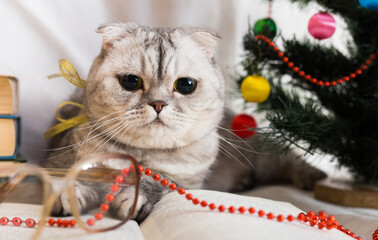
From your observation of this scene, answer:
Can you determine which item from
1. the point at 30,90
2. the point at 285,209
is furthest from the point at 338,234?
the point at 30,90

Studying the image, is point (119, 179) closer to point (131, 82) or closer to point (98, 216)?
point (98, 216)

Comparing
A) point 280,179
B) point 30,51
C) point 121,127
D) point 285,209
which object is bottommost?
point 280,179

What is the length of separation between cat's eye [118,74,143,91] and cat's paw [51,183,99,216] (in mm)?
286

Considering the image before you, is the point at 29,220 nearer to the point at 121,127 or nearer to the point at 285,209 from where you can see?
the point at 121,127

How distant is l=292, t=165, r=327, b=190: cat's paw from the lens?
4.56 feet

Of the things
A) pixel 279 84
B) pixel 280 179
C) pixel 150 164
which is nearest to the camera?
pixel 150 164

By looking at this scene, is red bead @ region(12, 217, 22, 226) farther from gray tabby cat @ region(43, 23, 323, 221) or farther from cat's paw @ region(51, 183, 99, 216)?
gray tabby cat @ region(43, 23, 323, 221)

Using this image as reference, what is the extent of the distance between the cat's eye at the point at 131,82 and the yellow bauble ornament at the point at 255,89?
355 millimetres

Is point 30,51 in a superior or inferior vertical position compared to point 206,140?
superior

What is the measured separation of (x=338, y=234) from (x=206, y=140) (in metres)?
0.45

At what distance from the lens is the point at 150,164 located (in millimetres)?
959

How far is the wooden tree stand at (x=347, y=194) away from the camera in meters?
1.13

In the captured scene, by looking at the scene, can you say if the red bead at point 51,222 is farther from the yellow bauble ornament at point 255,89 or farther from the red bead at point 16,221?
the yellow bauble ornament at point 255,89

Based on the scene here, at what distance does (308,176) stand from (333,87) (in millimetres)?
407
